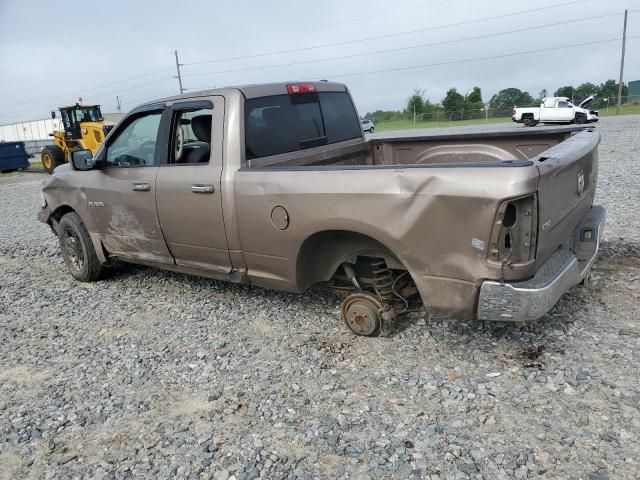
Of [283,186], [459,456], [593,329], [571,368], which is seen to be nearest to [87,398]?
[283,186]

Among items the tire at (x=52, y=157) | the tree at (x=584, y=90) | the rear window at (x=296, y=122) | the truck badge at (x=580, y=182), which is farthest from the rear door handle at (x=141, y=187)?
the tree at (x=584, y=90)

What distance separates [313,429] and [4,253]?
6823 mm

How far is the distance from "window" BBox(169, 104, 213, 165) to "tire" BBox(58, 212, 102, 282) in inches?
71.2

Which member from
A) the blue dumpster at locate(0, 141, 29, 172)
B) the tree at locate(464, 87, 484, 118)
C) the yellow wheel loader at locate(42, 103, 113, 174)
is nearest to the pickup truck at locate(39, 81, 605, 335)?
the yellow wheel loader at locate(42, 103, 113, 174)

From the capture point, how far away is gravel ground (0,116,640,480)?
2727 millimetres

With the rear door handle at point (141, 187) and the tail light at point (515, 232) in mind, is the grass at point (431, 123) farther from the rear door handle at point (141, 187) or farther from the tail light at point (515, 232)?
the tail light at point (515, 232)

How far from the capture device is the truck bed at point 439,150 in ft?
Result: 15.1

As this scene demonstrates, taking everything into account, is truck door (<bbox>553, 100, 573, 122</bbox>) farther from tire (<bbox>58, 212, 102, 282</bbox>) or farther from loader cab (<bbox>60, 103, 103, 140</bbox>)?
tire (<bbox>58, 212, 102, 282</bbox>)

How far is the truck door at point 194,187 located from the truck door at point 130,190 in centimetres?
16

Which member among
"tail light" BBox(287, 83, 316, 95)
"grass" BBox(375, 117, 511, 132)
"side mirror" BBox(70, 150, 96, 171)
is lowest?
"grass" BBox(375, 117, 511, 132)

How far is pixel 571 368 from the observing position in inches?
131

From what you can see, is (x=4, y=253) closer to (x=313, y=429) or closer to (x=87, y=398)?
(x=87, y=398)

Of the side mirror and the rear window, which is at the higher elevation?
the rear window

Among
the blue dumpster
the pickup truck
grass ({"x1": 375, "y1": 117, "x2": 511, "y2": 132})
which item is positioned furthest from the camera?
grass ({"x1": 375, "y1": 117, "x2": 511, "y2": 132})
